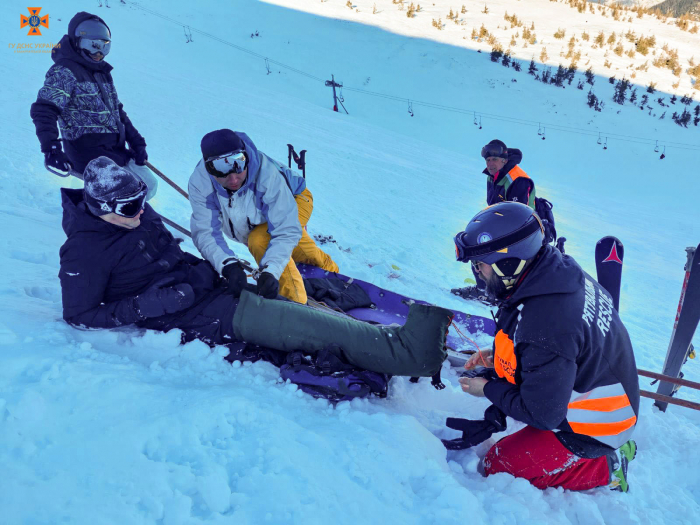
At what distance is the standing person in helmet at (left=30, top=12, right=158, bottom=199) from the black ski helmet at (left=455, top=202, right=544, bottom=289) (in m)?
2.62

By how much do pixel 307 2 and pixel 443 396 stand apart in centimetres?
2112

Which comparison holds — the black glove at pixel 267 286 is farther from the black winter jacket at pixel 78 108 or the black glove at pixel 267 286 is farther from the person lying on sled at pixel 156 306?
the black winter jacket at pixel 78 108

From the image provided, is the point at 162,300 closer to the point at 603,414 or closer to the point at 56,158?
the point at 56,158

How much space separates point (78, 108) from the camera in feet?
10.9

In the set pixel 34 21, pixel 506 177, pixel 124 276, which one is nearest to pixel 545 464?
pixel 124 276

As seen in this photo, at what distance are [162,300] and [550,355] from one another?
186cm

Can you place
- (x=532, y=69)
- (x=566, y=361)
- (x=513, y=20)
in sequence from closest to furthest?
(x=566, y=361) < (x=532, y=69) < (x=513, y=20)

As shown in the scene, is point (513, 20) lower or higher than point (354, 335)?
higher

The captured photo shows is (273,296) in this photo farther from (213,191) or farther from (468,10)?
(468,10)

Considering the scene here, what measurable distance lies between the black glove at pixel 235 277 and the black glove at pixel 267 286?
110 millimetres

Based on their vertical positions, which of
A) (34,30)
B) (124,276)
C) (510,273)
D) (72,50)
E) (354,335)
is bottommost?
(354,335)

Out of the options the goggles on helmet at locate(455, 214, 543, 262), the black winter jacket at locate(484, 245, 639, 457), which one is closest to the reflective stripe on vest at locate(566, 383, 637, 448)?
the black winter jacket at locate(484, 245, 639, 457)

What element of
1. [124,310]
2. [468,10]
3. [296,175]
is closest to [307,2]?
[468,10]

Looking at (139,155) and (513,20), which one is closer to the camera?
(139,155)
